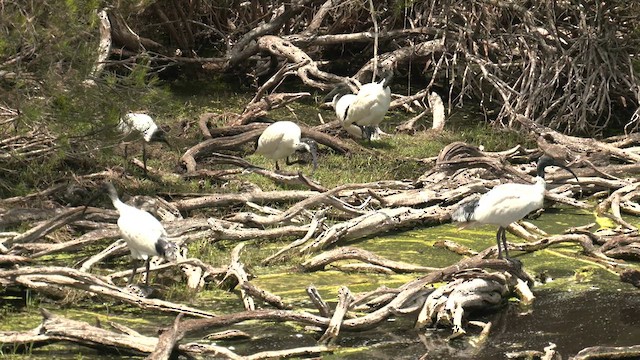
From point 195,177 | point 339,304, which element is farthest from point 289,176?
point 339,304

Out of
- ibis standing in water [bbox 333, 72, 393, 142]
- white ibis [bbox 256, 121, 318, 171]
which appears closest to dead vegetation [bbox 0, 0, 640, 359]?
white ibis [bbox 256, 121, 318, 171]

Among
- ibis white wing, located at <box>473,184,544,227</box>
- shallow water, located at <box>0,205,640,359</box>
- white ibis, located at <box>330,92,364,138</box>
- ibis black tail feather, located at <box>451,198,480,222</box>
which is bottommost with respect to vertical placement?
white ibis, located at <box>330,92,364,138</box>

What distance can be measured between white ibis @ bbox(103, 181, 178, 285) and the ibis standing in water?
4.54 meters

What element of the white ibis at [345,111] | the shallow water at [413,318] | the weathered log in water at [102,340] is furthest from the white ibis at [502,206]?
the white ibis at [345,111]

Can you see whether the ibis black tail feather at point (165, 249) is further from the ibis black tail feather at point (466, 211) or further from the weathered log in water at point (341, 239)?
the ibis black tail feather at point (466, 211)

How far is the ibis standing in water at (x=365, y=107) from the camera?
11.5 m

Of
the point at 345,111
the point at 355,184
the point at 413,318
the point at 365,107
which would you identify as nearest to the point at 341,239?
the point at 355,184

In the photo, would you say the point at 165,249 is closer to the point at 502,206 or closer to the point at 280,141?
the point at 502,206

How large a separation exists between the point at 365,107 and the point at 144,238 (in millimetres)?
4883

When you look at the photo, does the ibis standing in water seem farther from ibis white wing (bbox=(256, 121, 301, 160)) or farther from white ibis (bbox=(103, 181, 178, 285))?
white ibis (bbox=(103, 181, 178, 285))

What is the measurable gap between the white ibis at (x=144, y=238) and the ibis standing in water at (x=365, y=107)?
179 inches

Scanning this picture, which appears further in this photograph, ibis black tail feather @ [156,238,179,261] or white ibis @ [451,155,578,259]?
white ibis @ [451,155,578,259]

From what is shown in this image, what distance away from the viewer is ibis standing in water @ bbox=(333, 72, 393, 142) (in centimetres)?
1147

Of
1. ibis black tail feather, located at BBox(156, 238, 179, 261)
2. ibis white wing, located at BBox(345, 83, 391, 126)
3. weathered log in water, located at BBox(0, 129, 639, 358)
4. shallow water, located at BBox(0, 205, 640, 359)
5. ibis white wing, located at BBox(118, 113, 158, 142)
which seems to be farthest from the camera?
ibis white wing, located at BBox(345, 83, 391, 126)
